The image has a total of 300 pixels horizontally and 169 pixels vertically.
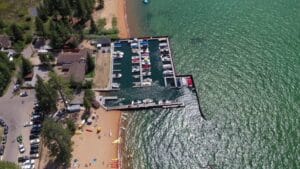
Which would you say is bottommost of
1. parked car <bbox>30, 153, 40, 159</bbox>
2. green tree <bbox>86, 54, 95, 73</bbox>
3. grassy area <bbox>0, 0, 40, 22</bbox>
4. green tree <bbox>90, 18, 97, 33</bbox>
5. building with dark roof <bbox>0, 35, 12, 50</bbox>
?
parked car <bbox>30, 153, 40, 159</bbox>

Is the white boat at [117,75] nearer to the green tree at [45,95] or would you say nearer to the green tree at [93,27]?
the green tree at [45,95]

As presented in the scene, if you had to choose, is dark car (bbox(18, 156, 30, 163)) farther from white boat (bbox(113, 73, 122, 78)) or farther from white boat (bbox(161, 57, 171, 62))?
white boat (bbox(161, 57, 171, 62))

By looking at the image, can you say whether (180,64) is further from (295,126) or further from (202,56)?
(295,126)

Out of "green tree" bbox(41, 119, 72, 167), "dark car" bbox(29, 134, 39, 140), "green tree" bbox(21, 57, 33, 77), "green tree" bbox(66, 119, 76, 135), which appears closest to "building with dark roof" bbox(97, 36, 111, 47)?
"green tree" bbox(21, 57, 33, 77)

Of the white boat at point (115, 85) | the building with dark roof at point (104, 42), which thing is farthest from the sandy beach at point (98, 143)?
the building with dark roof at point (104, 42)

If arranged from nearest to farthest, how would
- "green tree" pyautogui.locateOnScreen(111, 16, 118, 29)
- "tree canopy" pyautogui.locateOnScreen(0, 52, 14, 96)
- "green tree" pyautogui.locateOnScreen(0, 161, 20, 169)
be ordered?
"green tree" pyautogui.locateOnScreen(0, 161, 20, 169) < "tree canopy" pyautogui.locateOnScreen(0, 52, 14, 96) < "green tree" pyautogui.locateOnScreen(111, 16, 118, 29)

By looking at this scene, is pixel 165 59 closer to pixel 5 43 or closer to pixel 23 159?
pixel 23 159
